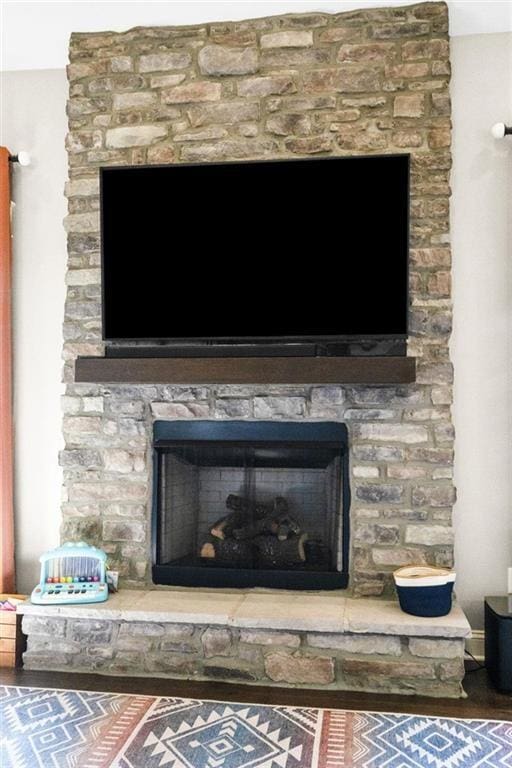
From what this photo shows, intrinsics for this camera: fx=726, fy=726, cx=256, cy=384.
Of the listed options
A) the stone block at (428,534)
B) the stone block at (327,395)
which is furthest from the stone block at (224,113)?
the stone block at (428,534)

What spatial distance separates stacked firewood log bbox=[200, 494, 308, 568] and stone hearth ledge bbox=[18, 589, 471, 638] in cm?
16

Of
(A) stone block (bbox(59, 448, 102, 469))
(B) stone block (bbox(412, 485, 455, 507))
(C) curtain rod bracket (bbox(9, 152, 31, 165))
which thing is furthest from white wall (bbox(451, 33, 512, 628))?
(C) curtain rod bracket (bbox(9, 152, 31, 165))

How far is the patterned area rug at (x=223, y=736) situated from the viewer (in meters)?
2.28

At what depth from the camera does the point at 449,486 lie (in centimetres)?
312

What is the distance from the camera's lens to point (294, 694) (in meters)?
2.79

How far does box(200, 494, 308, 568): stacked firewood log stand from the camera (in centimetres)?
327

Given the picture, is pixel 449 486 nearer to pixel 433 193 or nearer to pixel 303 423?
pixel 303 423

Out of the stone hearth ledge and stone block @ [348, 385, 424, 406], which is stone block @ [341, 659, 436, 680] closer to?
the stone hearth ledge

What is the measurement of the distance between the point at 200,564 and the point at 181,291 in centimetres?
124

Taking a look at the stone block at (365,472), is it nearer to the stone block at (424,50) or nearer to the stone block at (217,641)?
the stone block at (217,641)

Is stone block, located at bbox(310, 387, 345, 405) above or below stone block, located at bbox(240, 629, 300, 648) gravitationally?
above

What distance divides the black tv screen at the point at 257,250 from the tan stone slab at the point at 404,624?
44.5 inches

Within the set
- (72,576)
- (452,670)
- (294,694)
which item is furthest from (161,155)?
(452,670)

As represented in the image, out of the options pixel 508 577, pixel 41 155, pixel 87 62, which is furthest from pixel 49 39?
pixel 508 577
